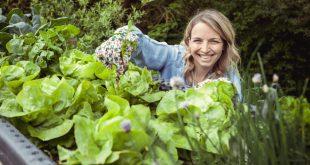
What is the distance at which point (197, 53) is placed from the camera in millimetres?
2633

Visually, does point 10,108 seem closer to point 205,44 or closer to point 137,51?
point 137,51

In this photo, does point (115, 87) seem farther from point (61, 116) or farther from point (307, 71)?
point (307, 71)

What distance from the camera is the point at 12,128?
1752 mm

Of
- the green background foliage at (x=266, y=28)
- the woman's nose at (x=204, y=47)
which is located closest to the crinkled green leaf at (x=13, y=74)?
the woman's nose at (x=204, y=47)

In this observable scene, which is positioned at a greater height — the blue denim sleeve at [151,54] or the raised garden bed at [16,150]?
the blue denim sleeve at [151,54]

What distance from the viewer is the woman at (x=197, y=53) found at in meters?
2.58

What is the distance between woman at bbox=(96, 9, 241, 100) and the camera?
2584 mm

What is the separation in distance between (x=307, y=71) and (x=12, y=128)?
371 centimetres

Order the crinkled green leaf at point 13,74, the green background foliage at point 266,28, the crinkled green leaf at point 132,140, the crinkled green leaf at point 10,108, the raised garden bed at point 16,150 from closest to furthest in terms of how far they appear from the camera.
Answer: the crinkled green leaf at point 132,140 → the raised garden bed at point 16,150 → the crinkled green leaf at point 10,108 → the crinkled green leaf at point 13,74 → the green background foliage at point 266,28

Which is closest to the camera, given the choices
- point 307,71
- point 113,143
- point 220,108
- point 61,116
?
point 113,143

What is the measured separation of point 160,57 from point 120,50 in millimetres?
469

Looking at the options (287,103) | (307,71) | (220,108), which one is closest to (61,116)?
(220,108)

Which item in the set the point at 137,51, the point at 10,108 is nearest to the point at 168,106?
the point at 10,108

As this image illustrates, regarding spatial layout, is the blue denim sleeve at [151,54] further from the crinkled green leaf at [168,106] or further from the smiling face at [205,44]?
the crinkled green leaf at [168,106]
